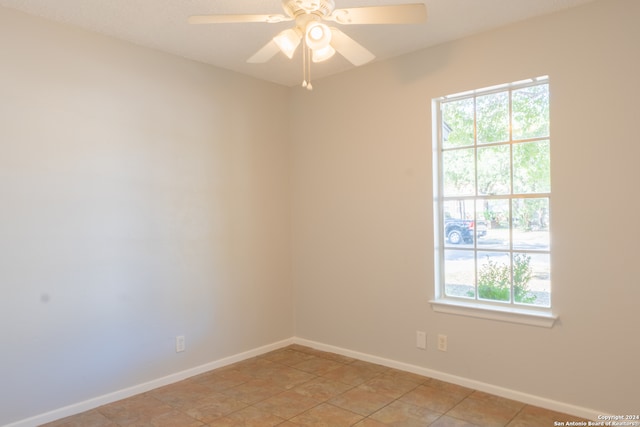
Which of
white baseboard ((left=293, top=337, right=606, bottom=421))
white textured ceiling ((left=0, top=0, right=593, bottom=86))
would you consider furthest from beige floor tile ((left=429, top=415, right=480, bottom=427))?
white textured ceiling ((left=0, top=0, right=593, bottom=86))

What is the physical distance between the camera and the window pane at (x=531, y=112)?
2.91 m

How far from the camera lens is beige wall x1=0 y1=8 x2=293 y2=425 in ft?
8.71

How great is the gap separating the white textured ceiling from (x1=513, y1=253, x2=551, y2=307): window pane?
5.30 feet

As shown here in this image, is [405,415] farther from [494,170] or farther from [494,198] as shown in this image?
[494,170]

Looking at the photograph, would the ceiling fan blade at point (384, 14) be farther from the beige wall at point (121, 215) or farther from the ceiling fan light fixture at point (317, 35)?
the beige wall at point (121, 215)

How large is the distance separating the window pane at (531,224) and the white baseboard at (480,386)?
3.23 ft

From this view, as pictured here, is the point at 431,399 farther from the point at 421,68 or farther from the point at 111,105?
the point at 111,105

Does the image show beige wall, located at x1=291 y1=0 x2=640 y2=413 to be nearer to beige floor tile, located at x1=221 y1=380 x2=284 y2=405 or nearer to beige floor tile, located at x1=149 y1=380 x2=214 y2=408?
beige floor tile, located at x1=221 y1=380 x2=284 y2=405

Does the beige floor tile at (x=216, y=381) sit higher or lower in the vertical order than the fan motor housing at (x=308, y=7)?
lower

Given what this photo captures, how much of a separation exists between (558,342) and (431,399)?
35.7 inches

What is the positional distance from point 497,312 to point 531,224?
650 millimetres

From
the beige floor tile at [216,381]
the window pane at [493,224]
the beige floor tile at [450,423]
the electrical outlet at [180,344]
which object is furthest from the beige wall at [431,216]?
the electrical outlet at [180,344]

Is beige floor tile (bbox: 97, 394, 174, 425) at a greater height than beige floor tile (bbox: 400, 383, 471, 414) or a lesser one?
lesser

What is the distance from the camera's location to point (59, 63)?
2824 millimetres
